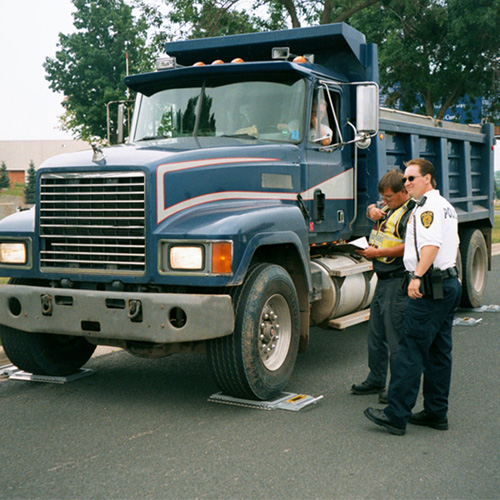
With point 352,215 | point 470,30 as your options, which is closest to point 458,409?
point 352,215

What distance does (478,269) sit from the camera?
10945 mm

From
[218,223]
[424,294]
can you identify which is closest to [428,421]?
[424,294]

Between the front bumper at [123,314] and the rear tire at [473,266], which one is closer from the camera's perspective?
the front bumper at [123,314]

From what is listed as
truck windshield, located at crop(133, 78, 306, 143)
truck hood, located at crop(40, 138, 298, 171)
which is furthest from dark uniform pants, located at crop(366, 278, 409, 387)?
truck windshield, located at crop(133, 78, 306, 143)

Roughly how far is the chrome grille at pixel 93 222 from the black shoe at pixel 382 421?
6.30ft

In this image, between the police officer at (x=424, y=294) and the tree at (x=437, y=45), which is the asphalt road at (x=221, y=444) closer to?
the police officer at (x=424, y=294)

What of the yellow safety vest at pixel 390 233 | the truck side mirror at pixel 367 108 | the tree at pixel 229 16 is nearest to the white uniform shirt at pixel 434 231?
the yellow safety vest at pixel 390 233

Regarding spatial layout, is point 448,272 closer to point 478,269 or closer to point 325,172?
point 325,172

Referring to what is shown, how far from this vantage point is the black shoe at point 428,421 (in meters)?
5.13

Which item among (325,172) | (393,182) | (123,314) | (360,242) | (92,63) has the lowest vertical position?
(123,314)

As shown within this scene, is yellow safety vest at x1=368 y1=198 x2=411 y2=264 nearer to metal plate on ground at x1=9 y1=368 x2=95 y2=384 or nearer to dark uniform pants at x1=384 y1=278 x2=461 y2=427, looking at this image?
dark uniform pants at x1=384 y1=278 x2=461 y2=427

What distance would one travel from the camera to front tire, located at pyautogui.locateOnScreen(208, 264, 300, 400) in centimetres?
542

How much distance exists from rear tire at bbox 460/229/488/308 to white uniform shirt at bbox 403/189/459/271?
5.45 metres

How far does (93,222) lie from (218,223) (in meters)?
1.01
